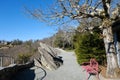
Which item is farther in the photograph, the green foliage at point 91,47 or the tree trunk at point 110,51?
the green foliage at point 91,47

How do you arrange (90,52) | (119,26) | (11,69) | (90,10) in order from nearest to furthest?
1. (11,69)
2. (90,10)
3. (119,26)
4. (90,52)

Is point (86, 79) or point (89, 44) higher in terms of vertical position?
point (89, 44)

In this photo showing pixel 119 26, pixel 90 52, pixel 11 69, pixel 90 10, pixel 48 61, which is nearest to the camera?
pixel 11 69

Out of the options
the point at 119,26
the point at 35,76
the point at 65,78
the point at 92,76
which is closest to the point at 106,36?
the point at 119,26

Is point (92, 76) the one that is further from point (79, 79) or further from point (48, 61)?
point (48, 61)

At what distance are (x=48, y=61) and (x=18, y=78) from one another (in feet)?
15.6

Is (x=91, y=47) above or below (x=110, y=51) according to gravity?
above

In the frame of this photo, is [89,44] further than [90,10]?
Yes

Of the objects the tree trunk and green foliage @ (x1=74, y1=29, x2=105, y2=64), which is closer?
the tree trunk

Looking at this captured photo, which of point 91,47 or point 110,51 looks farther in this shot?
point 91,47

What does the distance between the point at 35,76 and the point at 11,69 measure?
1.69 meters

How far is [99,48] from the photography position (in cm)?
1870

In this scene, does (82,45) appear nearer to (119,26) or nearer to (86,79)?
(119,26)

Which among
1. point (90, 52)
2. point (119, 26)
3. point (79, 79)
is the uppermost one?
point (119, 26)
